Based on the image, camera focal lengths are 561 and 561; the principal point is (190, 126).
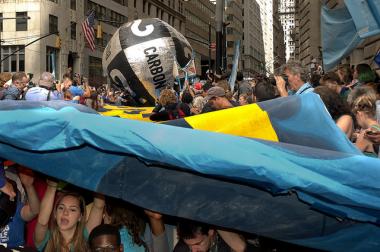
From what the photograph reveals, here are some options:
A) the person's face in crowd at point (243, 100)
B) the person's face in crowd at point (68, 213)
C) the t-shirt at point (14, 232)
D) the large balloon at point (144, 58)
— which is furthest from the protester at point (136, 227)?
the person's face in crowd at point (243, 100)

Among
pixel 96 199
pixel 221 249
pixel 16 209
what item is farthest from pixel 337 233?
pixel 16 209

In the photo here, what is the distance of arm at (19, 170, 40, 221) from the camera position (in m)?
4.20

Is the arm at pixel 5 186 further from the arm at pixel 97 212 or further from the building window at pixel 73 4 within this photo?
the building window at pixel 73 4

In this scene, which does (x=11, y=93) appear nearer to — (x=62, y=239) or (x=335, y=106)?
(x=62, y=239)

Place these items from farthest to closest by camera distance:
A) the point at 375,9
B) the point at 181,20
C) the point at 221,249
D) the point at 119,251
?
the point at 181,20 → the point at 375,9 → the point at 221,249 → the point at 119,251

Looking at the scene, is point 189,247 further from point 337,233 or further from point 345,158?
point 345,158

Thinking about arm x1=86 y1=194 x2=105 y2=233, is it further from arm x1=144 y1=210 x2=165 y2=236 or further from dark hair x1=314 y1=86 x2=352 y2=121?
dark hair x1=314 y1=86 x2=352 y2=121

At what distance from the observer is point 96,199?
4.15 metres

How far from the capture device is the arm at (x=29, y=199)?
4195mm

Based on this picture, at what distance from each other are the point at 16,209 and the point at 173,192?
54.0 inches

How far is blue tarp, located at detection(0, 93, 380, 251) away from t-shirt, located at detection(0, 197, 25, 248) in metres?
0.63

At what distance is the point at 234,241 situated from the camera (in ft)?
13.1

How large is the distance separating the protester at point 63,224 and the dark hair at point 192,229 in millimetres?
628

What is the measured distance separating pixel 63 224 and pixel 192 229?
917mm
